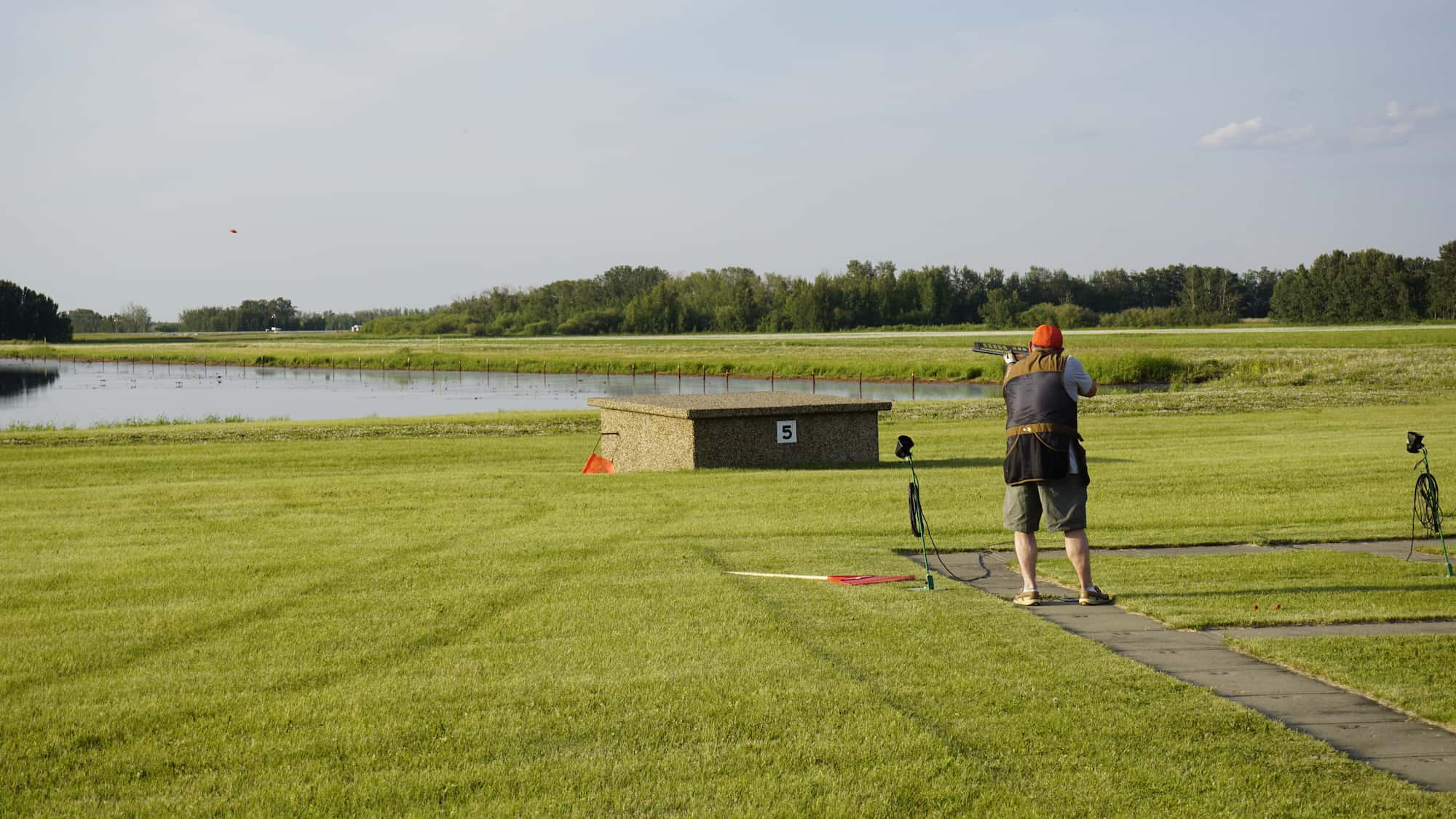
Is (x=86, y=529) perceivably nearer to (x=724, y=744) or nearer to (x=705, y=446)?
(x=705, y=446)

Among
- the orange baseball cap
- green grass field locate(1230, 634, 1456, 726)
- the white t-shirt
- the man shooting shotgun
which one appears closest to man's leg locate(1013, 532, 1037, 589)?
the man shooting shotgun

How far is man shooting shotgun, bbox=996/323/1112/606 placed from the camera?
7504 millimetres

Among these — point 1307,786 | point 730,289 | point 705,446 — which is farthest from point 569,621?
point 730,289

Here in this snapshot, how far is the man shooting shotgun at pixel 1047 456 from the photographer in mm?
7504

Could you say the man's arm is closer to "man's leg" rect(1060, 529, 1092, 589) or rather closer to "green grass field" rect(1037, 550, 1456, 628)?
"man's leg" rect(1060, 529, 1092, 589)

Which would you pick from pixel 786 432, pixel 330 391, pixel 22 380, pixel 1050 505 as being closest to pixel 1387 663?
pixel 1050 505

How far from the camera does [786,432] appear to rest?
16797 mm

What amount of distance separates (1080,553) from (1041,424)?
858 mm

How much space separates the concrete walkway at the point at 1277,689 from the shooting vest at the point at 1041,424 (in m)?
0.90

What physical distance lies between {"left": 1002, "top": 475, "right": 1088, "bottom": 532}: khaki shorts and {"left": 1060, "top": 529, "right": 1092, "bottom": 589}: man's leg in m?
0.04

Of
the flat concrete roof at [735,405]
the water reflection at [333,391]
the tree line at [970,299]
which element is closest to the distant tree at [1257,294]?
the tree line at [970,299]

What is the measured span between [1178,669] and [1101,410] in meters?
26.9

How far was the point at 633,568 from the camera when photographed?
8.88 m

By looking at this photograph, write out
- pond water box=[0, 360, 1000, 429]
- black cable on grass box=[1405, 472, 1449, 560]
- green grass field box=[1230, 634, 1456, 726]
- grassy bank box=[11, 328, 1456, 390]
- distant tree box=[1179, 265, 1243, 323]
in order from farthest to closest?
distant tree box=[1179, 265, 1243, 323]
grassy bank box=[11, 328, 1456, 390]
pond water box=[0, 360, 1000, 429]
black cable on grass box=[1405, 472, 1449, 560]
green grass field box=[1230, 634, 1456, 726]
